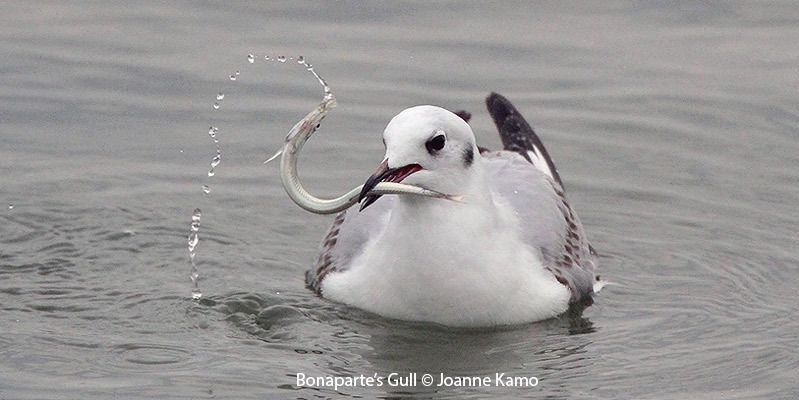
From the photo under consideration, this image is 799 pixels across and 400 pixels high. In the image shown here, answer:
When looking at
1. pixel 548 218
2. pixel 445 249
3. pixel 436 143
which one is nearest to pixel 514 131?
pixel 548 218

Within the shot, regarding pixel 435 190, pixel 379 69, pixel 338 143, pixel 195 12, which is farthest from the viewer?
pixel 195 12

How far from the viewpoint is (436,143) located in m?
10.4

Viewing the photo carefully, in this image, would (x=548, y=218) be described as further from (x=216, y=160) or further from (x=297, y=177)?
(x=216, y=160)

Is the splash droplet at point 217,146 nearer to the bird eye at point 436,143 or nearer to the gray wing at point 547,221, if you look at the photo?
the gray wing at point 547,221

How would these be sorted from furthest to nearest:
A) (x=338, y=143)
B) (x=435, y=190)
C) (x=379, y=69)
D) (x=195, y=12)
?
(x=195, y=12), (x=379, y=69), (x=338, y=143), (x=435, y=190)

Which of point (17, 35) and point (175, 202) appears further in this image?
point (17, 35)

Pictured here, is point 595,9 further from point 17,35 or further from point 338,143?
point 17,35

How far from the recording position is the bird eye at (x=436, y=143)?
10.3 m

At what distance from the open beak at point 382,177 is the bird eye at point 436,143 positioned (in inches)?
4.5

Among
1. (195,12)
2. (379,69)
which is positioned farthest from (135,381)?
(195,12)

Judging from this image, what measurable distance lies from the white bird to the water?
0.16 m

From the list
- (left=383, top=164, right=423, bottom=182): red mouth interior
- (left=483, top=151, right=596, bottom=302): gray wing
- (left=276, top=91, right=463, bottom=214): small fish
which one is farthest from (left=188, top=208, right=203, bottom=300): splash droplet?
(left=483, top=151, right=596, bottom=302): gray wing

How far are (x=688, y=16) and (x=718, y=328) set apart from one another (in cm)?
673

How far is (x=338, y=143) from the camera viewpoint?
14359 mm
